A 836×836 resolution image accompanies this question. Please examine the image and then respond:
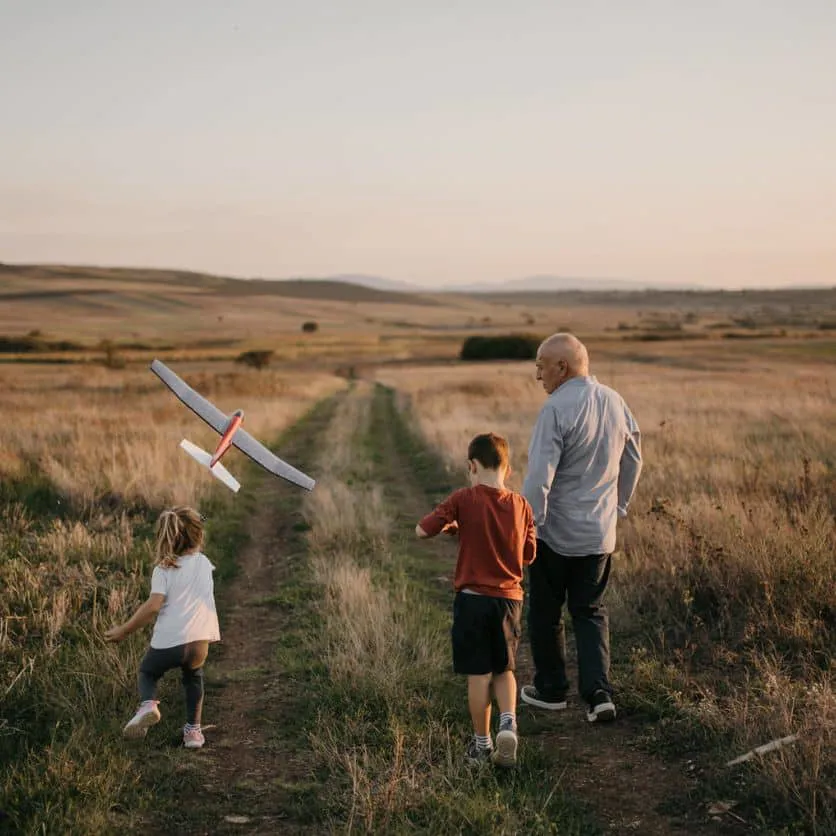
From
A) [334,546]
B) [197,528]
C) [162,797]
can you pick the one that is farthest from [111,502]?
[162,797]

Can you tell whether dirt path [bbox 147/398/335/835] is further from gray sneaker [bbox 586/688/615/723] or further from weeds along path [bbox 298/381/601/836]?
gray sneaker [bbox 586/688/615/723]

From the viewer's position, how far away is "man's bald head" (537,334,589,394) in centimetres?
526

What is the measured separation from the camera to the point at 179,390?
4.58m

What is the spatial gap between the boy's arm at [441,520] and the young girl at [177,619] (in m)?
1.36

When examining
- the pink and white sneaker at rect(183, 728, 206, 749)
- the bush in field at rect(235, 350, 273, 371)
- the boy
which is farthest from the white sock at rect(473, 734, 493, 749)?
the bush in field at rect(235, 350, 273, 371)

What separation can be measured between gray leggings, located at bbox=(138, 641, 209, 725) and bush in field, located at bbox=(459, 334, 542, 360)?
206ft

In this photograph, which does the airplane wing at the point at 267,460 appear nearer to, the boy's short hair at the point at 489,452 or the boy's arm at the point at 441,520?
the boy's arm at the point at 441,520

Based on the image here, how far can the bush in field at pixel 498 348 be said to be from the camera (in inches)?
2667

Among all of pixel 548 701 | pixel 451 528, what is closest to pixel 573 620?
pixel 548 701

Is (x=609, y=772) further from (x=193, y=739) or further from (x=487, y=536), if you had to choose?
(x=193, y=739)

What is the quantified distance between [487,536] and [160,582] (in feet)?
6.37

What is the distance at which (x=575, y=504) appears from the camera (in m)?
5.31

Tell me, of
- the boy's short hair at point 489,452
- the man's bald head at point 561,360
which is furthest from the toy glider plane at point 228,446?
the man's bald head at point 561,360

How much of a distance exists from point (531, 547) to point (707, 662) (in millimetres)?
1983
